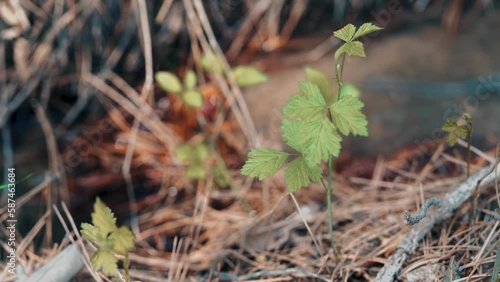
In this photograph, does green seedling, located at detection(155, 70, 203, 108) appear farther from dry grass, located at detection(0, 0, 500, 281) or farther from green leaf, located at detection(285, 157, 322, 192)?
green leaf, located at detection(285, 157, 322, 192)

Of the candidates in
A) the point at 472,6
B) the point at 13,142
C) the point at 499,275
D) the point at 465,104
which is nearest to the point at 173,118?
the point at 13,142

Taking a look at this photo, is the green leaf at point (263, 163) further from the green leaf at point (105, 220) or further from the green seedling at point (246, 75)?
the green seedling at point (246, 75)

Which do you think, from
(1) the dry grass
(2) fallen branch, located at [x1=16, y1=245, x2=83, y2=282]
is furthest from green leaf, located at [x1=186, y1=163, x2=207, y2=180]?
(2) fallen branch, located at [x1=16, y1=245, x2=83, y2=282]

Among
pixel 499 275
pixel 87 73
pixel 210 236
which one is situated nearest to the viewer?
pixel 499 275

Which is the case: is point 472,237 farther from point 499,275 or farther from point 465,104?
point 465,104

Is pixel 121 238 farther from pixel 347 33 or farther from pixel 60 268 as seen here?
pixel 347 33

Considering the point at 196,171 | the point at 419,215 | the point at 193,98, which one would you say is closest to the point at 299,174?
the point at 419,215

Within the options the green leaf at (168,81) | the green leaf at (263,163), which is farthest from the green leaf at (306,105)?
the green leaf at (168,81)
